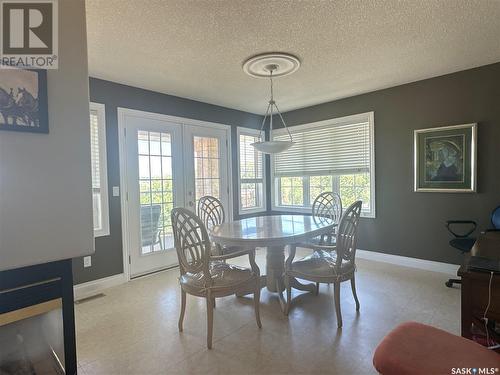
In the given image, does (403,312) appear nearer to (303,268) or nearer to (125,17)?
(303,268)

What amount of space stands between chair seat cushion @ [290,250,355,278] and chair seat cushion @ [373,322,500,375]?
3.41 feet

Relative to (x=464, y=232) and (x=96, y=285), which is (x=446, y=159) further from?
(x=96, y=285)

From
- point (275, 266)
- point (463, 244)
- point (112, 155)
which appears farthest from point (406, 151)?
point (112, 155)

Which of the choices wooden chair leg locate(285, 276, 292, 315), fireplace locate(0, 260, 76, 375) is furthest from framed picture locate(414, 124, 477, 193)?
fireplace locate(0, 260, 76, 375)

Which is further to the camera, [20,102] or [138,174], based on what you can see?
A: [138,174]

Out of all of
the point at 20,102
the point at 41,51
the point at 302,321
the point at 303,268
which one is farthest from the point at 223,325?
the point at 41,51

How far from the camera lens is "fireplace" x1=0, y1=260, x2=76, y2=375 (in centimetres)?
119

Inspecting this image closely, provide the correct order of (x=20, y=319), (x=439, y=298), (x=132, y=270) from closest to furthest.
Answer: (x=20, y=319) → (x=439, y=298) → (x=132, y=270)

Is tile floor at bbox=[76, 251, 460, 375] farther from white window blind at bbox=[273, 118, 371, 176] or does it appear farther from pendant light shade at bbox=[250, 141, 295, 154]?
white window blind at bbox=[273, 118, 371, 176]

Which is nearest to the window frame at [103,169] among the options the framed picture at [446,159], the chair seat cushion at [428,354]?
the chair seat cushion at [428,354]

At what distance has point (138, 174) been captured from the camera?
360 cm

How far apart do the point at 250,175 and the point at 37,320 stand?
4090mm

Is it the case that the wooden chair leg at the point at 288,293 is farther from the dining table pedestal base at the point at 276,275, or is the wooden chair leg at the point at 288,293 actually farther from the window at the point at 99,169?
the window at the point at 99,169

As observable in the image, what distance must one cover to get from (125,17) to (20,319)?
1.99 metres
